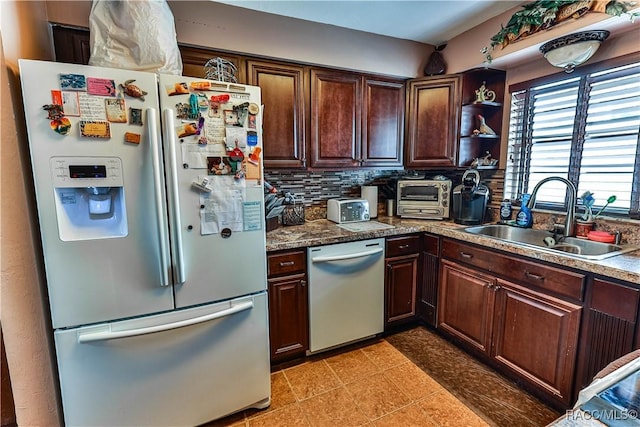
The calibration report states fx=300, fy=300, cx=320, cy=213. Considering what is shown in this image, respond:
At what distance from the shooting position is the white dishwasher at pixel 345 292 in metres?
2.05

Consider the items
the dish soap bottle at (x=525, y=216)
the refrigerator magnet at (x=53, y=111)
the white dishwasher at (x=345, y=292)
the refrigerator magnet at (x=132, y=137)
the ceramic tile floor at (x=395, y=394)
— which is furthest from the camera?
the dish soap bottle at (x=525, y=216)

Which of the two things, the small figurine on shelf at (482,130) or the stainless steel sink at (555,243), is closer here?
the stainless steel sink at (555,243)

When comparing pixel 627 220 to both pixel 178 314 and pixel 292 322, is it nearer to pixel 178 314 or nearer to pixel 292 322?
pixel 292 322

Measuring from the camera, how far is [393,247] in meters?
2.32

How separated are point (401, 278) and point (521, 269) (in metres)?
0.85

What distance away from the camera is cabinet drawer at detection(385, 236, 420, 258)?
2.30 meters

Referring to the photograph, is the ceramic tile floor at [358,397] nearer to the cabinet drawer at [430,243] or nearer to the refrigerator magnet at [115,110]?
the cabinet drawer at [430,243]

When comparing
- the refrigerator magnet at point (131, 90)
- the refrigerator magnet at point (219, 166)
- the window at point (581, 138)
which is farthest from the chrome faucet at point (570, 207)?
the refrigerator magnet at point (131, 90)

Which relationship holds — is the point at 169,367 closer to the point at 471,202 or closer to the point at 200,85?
the point at 200,85

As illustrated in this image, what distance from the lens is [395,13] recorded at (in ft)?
7.10

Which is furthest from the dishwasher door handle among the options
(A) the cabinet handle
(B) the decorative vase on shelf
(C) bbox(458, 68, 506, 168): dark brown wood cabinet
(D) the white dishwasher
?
(B) the decorative vase on shelf

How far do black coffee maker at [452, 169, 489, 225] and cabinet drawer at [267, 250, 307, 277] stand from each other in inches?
54.0

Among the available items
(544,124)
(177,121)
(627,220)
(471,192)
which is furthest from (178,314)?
(544,124)

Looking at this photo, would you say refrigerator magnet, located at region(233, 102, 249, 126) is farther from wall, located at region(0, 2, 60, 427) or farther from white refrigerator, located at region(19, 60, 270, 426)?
wall, located at region(0, 2, 60, 427)
